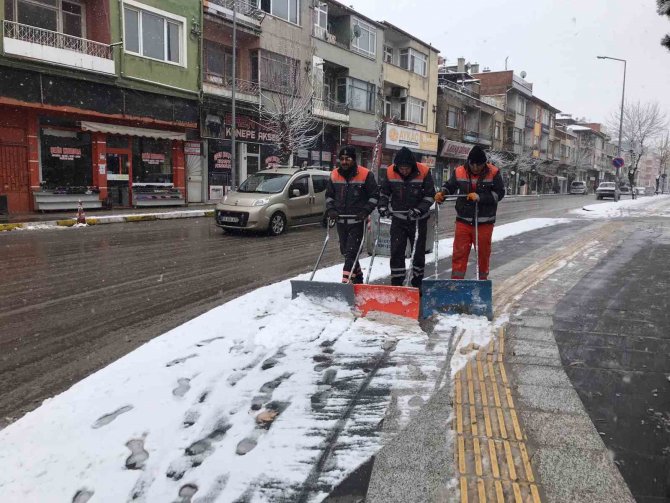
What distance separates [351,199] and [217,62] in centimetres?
2122

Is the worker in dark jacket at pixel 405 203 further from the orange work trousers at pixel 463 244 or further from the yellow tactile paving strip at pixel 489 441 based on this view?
the yellow tactile paving strip at pixel 489 441

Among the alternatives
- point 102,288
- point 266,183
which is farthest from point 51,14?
point 102,288

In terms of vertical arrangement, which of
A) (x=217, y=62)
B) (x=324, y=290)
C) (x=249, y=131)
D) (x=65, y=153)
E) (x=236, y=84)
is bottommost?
(x=324, y=290)

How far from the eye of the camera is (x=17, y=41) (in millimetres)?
16797

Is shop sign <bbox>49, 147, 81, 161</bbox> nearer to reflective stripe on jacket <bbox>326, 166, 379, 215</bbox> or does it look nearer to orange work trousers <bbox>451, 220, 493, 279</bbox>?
reflective stripe on jacket <bbox>326, 166, 379, 215</bbox>

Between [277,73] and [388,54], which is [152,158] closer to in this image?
[277,73]

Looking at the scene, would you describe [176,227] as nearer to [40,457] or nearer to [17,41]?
[17,41]

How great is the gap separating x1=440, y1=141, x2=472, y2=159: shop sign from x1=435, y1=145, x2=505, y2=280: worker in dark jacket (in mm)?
38647

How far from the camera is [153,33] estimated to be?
21.6 m

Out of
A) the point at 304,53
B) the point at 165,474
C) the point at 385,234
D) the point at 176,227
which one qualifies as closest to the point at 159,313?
the point at 165,474

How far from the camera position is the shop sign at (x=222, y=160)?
24969 mm

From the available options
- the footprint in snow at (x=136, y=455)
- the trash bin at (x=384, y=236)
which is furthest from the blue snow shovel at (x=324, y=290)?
the trash bin at (x=384, y=236)

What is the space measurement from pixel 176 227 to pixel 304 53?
15.9 m

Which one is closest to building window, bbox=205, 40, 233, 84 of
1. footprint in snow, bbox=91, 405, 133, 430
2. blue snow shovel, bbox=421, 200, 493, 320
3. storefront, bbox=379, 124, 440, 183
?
storefront, bbox=379, 124, 440, 183
